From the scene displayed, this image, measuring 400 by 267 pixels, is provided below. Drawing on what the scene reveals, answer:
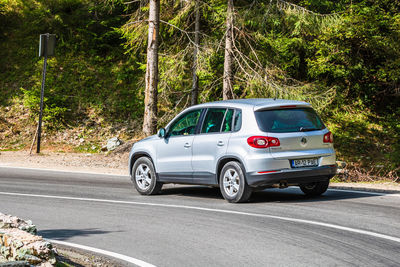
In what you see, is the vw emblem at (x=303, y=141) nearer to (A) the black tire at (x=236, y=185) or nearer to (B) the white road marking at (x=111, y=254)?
(A) the black tire at (x=236, y=185)

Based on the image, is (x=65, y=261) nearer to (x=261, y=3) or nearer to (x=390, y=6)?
(x=261, y=3)

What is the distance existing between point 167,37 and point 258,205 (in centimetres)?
1644

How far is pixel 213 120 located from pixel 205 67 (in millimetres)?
9908

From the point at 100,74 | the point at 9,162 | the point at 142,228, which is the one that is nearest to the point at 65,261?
the point at 142,228

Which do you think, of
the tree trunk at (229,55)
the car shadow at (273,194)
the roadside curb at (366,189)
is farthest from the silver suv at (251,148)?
the tree trunk at (229,55)

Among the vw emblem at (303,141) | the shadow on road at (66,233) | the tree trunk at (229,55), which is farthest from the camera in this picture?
the tree trunk at (229,55)

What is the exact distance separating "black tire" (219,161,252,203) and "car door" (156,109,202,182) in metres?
0.98

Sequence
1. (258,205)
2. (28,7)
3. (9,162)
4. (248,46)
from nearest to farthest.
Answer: (258,205) < (9,162) < (248,46) < (28,7)

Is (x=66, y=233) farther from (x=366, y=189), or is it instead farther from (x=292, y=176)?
(x=366, y=189)

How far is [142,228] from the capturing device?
27.6 ft

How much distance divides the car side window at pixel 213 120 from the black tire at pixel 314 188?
2.02 m

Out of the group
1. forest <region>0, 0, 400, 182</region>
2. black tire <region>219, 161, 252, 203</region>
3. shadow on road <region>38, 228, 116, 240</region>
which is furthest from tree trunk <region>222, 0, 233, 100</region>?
shadow on road <region>38, 228, 116, 240</region>

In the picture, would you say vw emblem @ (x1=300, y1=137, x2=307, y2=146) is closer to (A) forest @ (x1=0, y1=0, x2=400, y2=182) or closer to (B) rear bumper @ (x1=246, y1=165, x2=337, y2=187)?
(B) rear bumper @ (x1=246, y1=165, x2=337, y2=187)

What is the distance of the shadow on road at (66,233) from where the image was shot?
793 cm
